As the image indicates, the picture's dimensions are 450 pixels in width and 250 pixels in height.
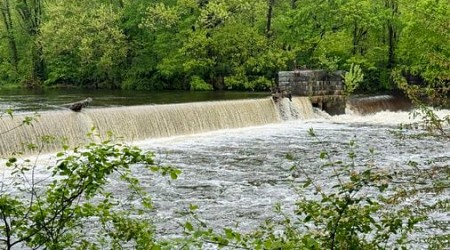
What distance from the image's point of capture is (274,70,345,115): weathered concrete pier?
23.6 metres

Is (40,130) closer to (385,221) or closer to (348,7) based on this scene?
(385,221)

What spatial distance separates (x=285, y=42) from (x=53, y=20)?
43.7 ft

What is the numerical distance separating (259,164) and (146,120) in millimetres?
5231

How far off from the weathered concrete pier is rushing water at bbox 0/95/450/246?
174 centimetres

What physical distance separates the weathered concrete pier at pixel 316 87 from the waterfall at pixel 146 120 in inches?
48.2

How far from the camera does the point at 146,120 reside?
1717 centimetres

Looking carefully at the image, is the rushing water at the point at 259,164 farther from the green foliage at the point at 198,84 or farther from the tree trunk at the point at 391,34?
the green foliage at the point at 198,84

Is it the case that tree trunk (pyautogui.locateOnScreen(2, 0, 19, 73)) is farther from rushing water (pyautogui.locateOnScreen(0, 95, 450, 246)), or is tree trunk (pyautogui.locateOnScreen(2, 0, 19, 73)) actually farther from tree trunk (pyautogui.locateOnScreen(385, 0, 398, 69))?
rushing water (pyautogui.locateOnScreen(0, 95, 450, 246))

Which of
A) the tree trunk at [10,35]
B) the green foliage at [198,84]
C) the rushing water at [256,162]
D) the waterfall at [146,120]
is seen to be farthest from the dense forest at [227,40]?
the rushing water at [256,162]

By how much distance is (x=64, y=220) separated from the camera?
4.03 m

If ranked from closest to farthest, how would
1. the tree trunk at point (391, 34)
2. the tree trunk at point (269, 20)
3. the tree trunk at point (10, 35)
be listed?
the tree trunk at point (391, 34) < the tree trunk at point (269, 20) < the tree trunk at point (10, 35)

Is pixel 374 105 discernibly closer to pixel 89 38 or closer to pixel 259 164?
pixel 259 164

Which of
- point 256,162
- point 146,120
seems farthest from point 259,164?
point 146,120

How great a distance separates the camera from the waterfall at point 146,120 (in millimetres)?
14359
